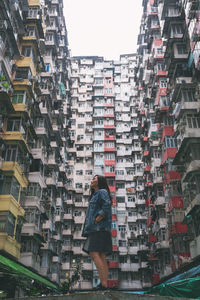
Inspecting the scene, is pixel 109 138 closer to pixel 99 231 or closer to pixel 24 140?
pixel 24 140

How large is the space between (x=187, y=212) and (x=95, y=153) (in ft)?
97.1

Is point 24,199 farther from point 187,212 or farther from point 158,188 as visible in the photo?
point 158,188

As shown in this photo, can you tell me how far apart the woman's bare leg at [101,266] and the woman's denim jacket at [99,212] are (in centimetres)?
50

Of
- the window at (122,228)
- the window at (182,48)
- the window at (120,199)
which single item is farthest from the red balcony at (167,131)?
the window at (122,228)

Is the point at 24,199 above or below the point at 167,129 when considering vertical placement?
A: below

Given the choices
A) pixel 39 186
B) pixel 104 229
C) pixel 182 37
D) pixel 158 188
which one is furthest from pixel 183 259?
pixel 104 229

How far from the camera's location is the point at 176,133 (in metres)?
25.4

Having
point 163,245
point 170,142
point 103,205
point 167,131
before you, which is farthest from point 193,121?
point 103,205

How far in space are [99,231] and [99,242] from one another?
0.76 ft

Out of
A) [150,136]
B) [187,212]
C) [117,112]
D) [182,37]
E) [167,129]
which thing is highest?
[117,112]

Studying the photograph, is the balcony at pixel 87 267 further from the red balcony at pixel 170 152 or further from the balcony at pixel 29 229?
the red balcony at pixel 170 152

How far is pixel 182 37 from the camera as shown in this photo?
26.6 meters

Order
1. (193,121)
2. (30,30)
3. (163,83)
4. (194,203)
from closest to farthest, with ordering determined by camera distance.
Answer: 1. (194,203)
2. (193,121)
3. (30,30)
4. (163,83)

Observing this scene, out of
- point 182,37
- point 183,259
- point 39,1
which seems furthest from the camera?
point 39,1
